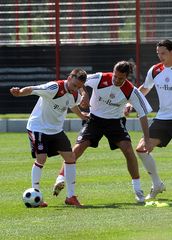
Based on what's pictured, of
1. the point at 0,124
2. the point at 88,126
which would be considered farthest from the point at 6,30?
the point at 88,126

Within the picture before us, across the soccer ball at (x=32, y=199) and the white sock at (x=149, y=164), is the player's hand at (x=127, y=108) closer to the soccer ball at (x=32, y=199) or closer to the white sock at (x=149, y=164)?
the white sock at (x=149, y=164)

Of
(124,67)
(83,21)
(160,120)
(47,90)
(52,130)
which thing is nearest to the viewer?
(47,90)

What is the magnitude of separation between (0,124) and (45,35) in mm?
3000

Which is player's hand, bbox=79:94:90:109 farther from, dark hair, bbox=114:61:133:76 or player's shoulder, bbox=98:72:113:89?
dark hair, bbox=114:61:133:76

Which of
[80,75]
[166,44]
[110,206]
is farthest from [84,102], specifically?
[110,206]

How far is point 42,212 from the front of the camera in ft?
39.4

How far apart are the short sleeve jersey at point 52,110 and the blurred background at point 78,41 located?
14.3 m

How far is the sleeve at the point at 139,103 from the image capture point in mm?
13008

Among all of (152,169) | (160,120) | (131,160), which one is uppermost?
(160,120)

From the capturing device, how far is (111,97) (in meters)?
13.4

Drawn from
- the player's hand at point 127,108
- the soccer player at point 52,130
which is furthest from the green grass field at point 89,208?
the player's hand at point 127,108

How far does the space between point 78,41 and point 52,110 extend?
15360 millimetres

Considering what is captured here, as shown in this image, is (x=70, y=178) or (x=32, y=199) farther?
(x=70, y=178)

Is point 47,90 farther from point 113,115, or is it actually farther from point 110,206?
point 110,206
